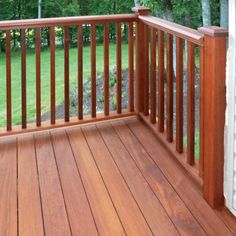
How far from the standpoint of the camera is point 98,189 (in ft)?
9.11

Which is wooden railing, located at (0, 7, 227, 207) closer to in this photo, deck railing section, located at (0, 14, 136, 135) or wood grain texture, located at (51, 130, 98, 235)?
deck railing section, located at (0, 14, 136, 135)

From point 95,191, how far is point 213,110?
2.93 ft

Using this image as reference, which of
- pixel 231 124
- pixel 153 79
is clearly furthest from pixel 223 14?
pixel 231 124

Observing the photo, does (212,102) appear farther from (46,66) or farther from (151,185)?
(46,66)

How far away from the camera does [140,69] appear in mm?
3939

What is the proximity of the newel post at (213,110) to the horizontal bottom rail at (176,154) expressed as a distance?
0.20m

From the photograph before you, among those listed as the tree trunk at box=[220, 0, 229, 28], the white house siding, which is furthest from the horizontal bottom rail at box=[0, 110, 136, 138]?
the tree trunk at box=[220, 0, 229, 28]

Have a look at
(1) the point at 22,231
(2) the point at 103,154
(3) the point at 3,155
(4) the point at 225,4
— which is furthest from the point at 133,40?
(4) the point at 225,4

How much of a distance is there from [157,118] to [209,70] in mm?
1307

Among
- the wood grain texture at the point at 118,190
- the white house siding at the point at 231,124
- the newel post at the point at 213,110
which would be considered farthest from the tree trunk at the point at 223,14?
the white house siding at the point at 231,124

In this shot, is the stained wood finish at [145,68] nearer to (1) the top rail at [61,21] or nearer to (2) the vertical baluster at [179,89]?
(1) the top rail at [61,21]

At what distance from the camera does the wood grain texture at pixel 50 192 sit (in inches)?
93.1

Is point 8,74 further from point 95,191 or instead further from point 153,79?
point 95,191

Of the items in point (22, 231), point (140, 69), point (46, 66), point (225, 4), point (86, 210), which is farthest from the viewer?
point (46, 66)
